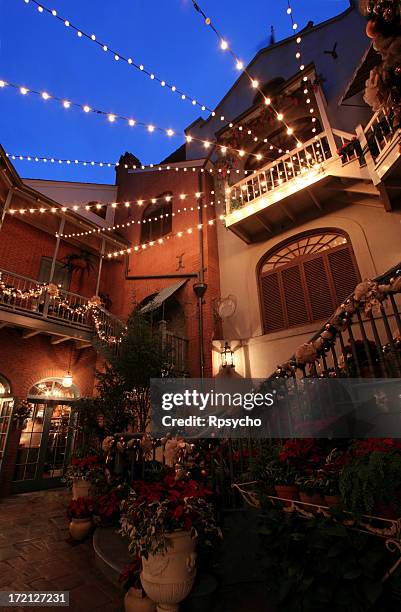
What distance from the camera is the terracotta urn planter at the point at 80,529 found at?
374cm

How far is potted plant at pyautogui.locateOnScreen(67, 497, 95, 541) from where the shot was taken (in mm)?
3756

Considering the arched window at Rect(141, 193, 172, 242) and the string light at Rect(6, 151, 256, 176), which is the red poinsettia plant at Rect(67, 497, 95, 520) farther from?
the arched window at Rect(141, 193, 172, 242)

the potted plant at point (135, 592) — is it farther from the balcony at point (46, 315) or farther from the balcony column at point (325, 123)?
the balcony column at point (325, 123)

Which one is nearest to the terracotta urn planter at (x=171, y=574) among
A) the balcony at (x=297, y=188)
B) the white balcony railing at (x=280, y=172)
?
the balcony at (x=297, y=188)

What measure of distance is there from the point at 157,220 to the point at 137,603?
1055 centimetres

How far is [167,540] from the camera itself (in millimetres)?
2096

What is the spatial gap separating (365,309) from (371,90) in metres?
1.91

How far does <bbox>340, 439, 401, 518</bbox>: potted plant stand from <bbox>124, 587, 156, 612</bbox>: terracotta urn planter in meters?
1.64

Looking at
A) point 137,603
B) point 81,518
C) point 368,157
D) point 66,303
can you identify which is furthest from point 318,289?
point 66,303

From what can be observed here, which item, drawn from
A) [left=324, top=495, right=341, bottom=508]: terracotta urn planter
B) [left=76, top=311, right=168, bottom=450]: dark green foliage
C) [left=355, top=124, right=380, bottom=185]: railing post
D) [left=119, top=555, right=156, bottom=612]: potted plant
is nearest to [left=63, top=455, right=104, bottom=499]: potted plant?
[left=76, top=311, right=168, bottom=450]: dark green foliage

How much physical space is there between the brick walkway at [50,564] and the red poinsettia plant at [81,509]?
0.28 m

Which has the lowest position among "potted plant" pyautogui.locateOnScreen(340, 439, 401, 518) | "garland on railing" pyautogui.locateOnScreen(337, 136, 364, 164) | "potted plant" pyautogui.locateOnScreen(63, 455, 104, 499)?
"potted plant" pyautogui.locateOnScreen(63, 455, 104, 499)

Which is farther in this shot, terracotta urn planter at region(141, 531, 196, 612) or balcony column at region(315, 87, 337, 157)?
balcony column at region(315, 87, 337, 157)

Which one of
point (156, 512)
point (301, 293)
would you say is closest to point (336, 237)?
point (301, 293)
